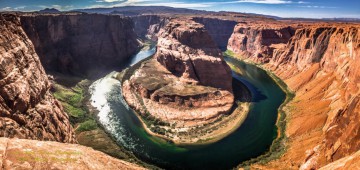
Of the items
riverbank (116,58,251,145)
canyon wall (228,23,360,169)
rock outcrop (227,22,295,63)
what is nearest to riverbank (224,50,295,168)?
canyon wall (228,23,360,169)

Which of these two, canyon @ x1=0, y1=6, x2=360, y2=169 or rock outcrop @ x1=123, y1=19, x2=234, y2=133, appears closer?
canyon @ x1=0, y1=6, x2=360, y2=169

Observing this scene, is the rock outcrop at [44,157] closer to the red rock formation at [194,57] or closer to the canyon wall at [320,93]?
the canyon wall at [320,93]

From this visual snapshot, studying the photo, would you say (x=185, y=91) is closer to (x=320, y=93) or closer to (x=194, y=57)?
(x=194, y=57)

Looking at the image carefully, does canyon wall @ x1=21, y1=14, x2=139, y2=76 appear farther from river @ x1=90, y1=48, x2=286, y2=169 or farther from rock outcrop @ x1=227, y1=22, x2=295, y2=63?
rock outcrop @ x1=227, y1=22, x2=295, y2=63

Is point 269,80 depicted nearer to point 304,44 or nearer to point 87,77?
point 304,44

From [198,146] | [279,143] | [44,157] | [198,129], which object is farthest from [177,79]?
[44,157]

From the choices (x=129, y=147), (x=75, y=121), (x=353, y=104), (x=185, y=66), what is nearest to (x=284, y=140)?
(x=353, y=104)
